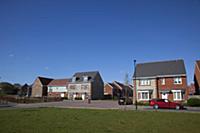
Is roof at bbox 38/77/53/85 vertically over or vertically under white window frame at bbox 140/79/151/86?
over

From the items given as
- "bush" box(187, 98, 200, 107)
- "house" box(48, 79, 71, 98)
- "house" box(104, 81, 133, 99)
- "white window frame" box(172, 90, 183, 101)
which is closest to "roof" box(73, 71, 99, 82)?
"house" box(48, 79, 71, 98)

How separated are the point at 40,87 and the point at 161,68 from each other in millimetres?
55977

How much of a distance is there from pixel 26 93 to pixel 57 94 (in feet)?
91.3

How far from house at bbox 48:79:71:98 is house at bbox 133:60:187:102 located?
3928 centimetres

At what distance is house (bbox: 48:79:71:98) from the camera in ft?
258

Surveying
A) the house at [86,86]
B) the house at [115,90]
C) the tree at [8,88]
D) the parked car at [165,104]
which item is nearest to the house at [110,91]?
the house at [115,90]

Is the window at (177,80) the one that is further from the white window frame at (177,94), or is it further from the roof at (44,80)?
the roof at (44,80)

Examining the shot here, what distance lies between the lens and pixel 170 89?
138 ft

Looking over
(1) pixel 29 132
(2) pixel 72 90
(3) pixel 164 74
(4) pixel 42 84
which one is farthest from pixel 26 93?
(1) pixel 29 132

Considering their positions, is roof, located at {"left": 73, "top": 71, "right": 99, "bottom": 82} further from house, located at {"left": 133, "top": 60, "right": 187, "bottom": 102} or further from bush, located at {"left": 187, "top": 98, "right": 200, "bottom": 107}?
bush, located at {"left": 187, "top": 98, "right": 200, "bottom": 107}

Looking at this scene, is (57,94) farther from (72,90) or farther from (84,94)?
(84,94)

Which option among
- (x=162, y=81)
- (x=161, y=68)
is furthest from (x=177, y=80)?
(x=161, y=68)

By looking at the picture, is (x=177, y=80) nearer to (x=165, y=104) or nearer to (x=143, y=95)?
(x=143, y=95)

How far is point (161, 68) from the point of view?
1796 inches
